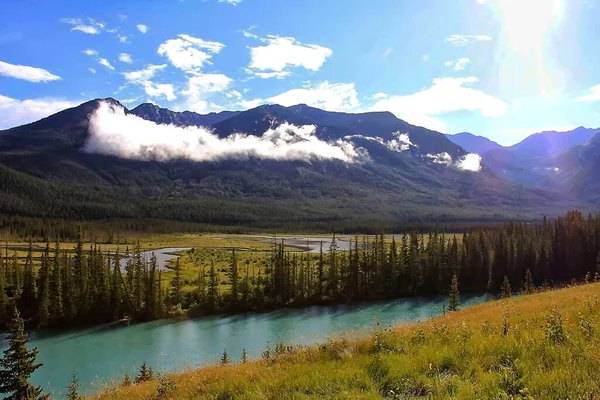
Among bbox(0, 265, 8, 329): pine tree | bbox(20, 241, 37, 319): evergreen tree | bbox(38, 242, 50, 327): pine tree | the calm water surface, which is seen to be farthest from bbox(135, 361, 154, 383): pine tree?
bbox(20, 241, 37, 319): evergreen tree

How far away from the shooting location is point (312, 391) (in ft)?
31.2

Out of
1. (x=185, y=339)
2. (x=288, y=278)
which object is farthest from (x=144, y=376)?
(x=288, y=278)

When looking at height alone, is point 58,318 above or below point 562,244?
below

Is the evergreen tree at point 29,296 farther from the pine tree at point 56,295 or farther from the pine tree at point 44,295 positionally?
the pine tree at point 56,295

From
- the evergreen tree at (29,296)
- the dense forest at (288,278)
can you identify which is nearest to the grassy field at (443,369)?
the dense forest at (288,278)

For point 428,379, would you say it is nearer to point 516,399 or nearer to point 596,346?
point 516,399

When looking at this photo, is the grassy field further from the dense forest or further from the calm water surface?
the dense forest

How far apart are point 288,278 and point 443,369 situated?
84549 millimetres

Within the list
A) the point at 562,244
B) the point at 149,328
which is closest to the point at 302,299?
the point at 149,328

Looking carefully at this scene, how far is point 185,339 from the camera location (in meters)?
64.1

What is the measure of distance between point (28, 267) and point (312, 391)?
9148 centimetres

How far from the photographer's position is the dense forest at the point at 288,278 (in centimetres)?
7938

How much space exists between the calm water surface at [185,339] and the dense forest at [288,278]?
229 inches

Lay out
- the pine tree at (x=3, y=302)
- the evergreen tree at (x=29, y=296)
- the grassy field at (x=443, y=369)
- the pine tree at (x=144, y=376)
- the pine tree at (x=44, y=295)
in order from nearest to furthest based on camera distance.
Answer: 1. the grassy field at (x=443, y=369)
2. the pine tree at (x=144, y=376)
3. the pine tree at (x=3, y=302)
4. the pine tree at (x=44, y=295)
5. the evergreen tree at (x=29, y=296)
